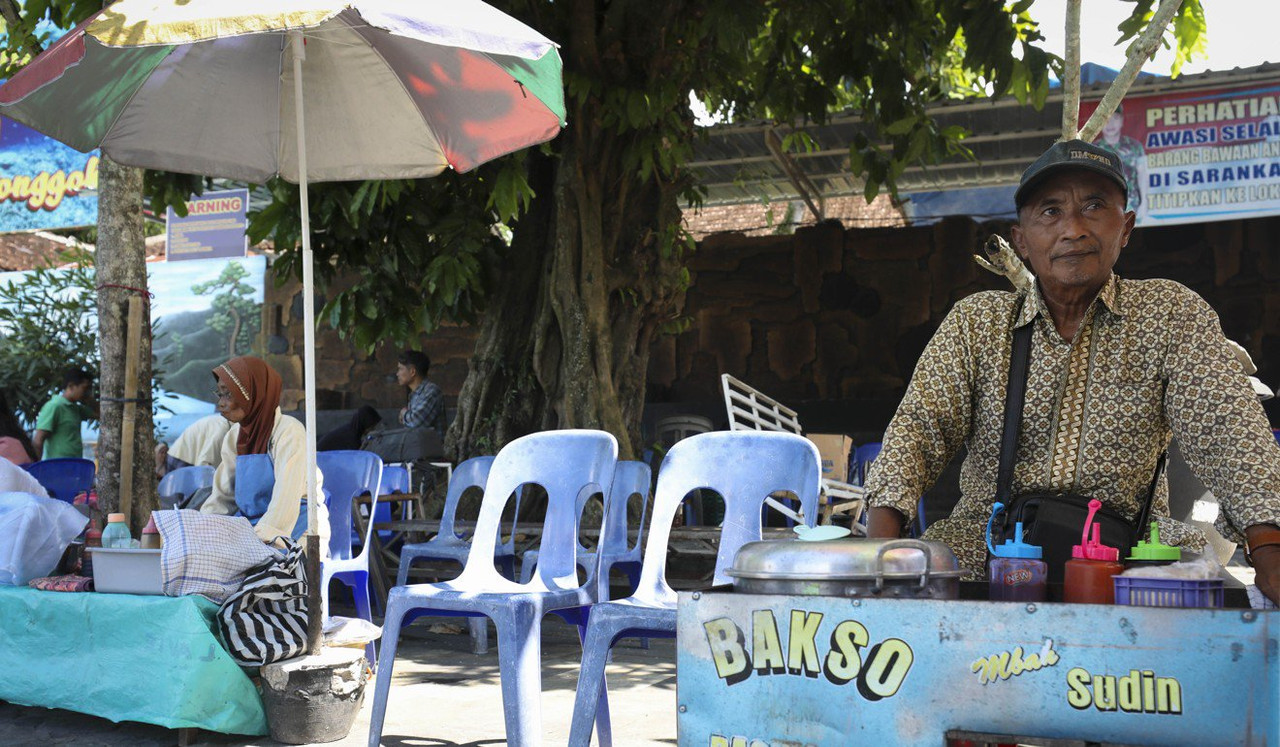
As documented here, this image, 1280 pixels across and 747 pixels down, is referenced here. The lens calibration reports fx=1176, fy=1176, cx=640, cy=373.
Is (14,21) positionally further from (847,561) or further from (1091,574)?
(1091,574)

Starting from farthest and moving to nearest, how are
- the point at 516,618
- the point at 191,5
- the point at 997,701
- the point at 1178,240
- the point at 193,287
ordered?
the point at 193,287, the point at 1178,240, the point at 516,618, the point at 191,5, the point at 997,701

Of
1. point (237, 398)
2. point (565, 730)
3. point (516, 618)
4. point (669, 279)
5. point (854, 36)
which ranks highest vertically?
point (854, 36)

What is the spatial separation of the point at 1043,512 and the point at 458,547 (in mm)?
3696

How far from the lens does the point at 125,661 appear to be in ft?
13.1

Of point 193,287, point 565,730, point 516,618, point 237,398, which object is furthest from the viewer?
point 193,287

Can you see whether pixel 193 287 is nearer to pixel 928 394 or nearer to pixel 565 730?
pixel 565 730

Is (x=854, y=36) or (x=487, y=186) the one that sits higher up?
(x=854, y=36)

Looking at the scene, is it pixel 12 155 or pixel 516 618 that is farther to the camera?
pixel 12 155

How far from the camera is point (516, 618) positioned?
3.49m

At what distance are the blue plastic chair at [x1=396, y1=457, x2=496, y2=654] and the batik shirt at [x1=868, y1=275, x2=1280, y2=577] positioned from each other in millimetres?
3261

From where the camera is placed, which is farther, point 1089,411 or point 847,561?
point 1089,411

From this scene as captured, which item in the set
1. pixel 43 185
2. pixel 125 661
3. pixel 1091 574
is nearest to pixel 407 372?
pixel 125 661

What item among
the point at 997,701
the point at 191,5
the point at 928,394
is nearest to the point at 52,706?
the point at 191,5

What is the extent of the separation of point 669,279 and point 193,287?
21.8ft
